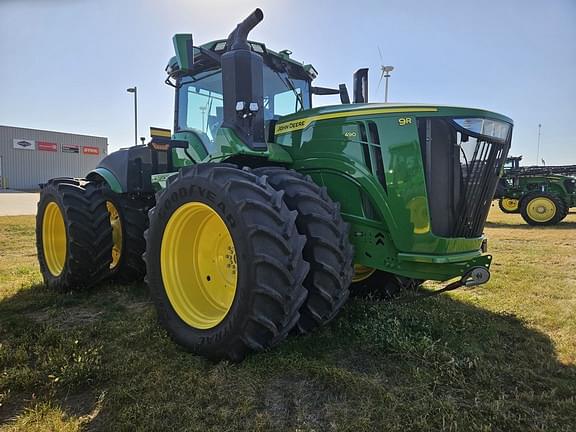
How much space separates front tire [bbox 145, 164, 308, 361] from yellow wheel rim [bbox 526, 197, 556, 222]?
13901 millimetres

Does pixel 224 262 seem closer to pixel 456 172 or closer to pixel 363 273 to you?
pixel 363 273

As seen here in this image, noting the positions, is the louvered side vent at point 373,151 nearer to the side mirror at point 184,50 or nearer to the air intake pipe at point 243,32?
the air intake pipe at point 243,32

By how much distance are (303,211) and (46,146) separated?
43.6 meters

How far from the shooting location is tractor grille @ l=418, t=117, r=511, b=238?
122 inches

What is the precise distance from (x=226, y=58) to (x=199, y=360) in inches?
95.2

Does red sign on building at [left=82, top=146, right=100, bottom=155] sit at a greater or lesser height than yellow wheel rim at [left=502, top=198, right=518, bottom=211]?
greater

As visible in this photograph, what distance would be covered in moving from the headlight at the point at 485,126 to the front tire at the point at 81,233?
3.83 m

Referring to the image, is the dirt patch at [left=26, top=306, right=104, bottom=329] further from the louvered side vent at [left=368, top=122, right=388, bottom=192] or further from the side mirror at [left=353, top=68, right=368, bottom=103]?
the side mirror at [left=353, top=68, right=368, bottom=103]

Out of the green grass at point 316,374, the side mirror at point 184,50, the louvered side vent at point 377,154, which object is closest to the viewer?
the green grass at point 316,374

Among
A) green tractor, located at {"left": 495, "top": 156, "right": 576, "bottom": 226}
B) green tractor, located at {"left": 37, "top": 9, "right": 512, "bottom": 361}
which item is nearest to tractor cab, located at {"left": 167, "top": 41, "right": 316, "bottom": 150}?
green tractor, located at {"left": 37, "top": 9, "right": 512, "bottom": 361}

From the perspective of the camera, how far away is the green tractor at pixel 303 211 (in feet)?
9.13

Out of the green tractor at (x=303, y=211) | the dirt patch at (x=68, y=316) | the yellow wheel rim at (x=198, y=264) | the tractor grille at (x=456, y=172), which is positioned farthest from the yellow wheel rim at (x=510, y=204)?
the dirt patch at (x=68, y=316)

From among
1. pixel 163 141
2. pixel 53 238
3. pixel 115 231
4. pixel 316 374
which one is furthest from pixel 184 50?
pixel 53 238

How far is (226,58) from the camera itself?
11.6 ft
